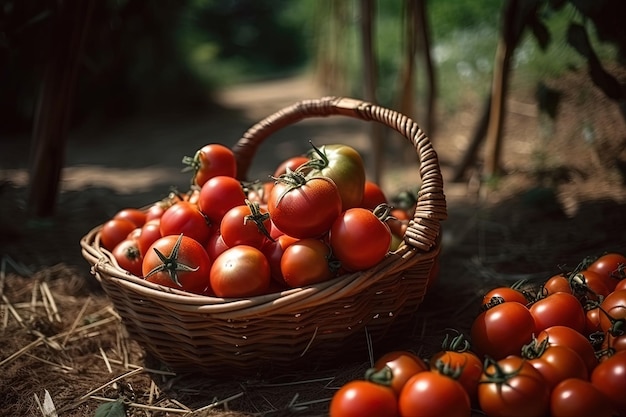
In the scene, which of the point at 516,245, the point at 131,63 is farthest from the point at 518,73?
the point at 131,63

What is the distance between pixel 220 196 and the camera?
5.68 ft

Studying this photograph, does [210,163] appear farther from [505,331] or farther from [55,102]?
[55,102]

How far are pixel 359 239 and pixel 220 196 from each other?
1.47ft

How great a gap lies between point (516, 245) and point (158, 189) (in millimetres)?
2242

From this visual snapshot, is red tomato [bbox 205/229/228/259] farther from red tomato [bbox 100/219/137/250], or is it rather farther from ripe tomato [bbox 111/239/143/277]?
red tomato [bbox 100/219/137/250]

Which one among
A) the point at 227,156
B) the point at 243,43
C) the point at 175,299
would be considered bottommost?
the point at 243,43

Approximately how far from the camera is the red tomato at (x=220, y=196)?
5.68 ft

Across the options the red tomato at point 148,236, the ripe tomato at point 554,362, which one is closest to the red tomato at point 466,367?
the ripe tomato at point 554,362

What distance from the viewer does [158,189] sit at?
154 inches

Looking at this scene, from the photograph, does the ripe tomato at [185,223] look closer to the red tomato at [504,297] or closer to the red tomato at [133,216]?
the red tomato at [133,216]

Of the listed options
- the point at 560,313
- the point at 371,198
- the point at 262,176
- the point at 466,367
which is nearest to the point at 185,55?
the point at 262,176

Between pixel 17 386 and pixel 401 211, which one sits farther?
pixel 401 211

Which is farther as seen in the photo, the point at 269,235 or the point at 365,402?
the point at 269,235

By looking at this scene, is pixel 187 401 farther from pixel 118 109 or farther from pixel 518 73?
pixel 118 109
